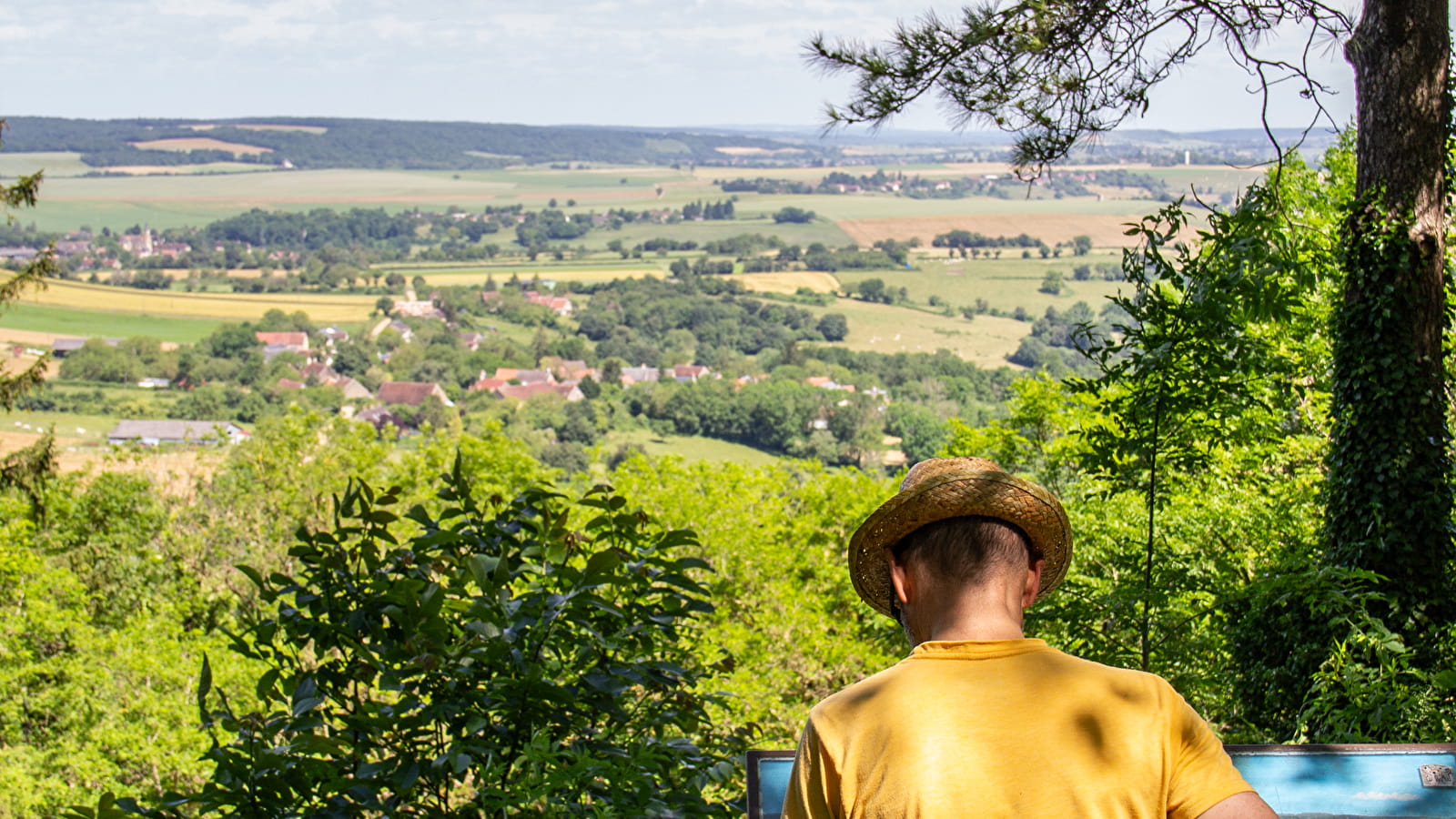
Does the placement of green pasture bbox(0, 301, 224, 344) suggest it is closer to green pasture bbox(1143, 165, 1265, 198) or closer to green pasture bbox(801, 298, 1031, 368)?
green pasture bbox(801, 298, 1031, 368)

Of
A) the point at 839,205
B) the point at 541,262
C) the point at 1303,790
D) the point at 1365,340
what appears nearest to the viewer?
the point at 1303,790

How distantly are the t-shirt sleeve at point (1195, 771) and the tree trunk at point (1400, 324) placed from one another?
5729 millimetres

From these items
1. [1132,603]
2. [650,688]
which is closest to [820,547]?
[1132,603]

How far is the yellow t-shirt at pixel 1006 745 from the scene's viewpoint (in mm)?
1220

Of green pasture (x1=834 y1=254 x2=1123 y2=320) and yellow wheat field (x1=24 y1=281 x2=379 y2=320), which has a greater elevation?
green pasture (x1=834 y1=254 x2=1123 y2=320)

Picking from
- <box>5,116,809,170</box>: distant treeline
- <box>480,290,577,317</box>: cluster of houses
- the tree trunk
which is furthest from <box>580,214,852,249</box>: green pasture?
the tree trunk

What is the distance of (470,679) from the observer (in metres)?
2.37

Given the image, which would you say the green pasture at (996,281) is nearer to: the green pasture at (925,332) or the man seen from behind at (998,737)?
the green pasture at (925,332)

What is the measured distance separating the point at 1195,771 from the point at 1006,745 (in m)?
0.21

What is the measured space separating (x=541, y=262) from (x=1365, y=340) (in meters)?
128

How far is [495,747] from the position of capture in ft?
7.66

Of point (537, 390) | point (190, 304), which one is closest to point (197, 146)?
point (190, 304)

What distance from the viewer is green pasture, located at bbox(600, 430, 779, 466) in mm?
57844

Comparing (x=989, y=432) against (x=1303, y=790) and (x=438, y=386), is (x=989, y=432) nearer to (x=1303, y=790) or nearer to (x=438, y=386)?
(x=1303, y=790)
